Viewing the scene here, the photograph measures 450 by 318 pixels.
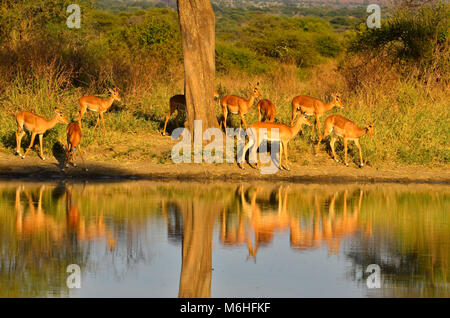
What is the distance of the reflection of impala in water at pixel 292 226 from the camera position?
31.7 ft

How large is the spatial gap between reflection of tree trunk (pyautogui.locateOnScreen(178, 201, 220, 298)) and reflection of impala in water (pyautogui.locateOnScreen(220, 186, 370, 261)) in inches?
9.9

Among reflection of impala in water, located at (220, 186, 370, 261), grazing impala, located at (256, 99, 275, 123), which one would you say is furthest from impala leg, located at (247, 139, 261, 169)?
reflection of impala in water, located at (220, 186, 370, 261)

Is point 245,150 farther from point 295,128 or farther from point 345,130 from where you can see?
point 345,130

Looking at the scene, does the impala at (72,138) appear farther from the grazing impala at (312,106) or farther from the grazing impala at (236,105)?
the grazing impala at (312,106)

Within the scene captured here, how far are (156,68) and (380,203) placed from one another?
1237 cm

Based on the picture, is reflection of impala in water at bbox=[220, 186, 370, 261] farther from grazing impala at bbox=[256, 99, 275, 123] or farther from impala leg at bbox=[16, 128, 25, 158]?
impala leg at bbox=[16, 128, 25, 158]

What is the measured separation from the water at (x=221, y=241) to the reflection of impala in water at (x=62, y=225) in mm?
14

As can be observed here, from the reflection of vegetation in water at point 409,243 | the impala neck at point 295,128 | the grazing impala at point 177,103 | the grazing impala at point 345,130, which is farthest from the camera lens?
the grazing impala at point 177,103

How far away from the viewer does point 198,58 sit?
17156mm

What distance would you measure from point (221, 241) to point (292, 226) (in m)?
1.33

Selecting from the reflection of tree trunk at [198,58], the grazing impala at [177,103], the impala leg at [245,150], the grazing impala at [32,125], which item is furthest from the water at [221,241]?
the grazing impala at [177,103]

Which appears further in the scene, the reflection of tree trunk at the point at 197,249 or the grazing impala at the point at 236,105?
the grazing impala at the point at 236,105

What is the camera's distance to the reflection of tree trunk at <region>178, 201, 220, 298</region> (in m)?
7.46

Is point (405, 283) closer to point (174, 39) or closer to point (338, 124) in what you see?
point (338, 124)
